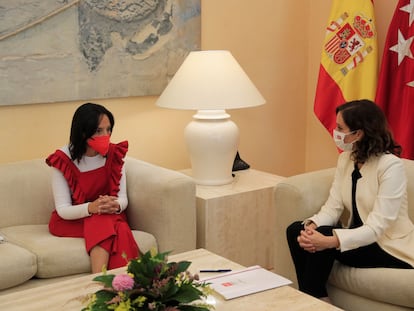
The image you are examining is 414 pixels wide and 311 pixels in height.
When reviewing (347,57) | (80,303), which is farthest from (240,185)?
(80,303)

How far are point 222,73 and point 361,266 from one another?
134 centimetres

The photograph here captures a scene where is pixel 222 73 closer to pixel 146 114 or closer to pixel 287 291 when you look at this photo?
pixel 146 114

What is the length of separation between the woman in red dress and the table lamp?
0.52m

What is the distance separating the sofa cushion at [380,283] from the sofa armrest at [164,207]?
2.58ft

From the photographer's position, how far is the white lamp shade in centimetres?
343

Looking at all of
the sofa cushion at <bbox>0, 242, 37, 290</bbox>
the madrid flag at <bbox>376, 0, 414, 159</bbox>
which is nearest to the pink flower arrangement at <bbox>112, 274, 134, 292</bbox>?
the sofa cushion at <bbox>0, 242, 37, 290</bbox>

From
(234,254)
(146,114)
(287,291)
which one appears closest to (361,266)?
(287,291)

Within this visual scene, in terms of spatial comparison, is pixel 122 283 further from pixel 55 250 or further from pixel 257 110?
pixel 257 110

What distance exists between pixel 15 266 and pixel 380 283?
1.46 meters

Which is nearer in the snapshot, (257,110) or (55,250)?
(55,250)

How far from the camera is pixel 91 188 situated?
3090 millimetres

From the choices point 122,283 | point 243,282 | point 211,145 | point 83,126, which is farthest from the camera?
point 211,145

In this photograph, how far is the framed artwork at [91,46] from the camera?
3330 mm

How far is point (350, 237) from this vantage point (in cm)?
266
